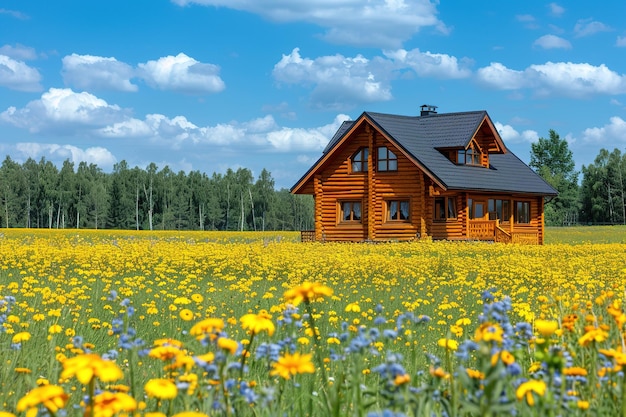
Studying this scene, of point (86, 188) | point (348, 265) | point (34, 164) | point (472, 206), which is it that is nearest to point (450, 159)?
point (472, 206)

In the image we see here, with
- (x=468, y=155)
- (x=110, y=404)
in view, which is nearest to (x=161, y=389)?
(x=110, y=404)

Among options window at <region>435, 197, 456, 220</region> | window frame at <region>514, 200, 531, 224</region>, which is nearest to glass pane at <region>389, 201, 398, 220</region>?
window at <region>435, 197, 456, 220</region>

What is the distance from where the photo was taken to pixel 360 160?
34188 mm

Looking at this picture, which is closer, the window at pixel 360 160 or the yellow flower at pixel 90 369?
the yellow flower at pixel 90 369

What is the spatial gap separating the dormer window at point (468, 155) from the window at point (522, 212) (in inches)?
153

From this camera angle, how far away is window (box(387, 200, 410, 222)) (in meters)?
33.2

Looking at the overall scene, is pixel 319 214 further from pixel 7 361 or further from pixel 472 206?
pixel 7 361

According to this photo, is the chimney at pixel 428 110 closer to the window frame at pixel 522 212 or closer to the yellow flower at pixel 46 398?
the window frame at pixel 522 212

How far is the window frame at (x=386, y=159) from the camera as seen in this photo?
1310 inches

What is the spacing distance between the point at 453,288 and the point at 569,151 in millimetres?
83918

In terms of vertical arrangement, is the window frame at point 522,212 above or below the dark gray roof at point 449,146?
below

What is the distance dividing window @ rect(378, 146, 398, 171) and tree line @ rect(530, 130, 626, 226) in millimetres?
57919

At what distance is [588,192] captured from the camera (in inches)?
3824

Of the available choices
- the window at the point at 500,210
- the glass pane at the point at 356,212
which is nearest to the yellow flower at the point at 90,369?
the glass pane at the point at 356,212
